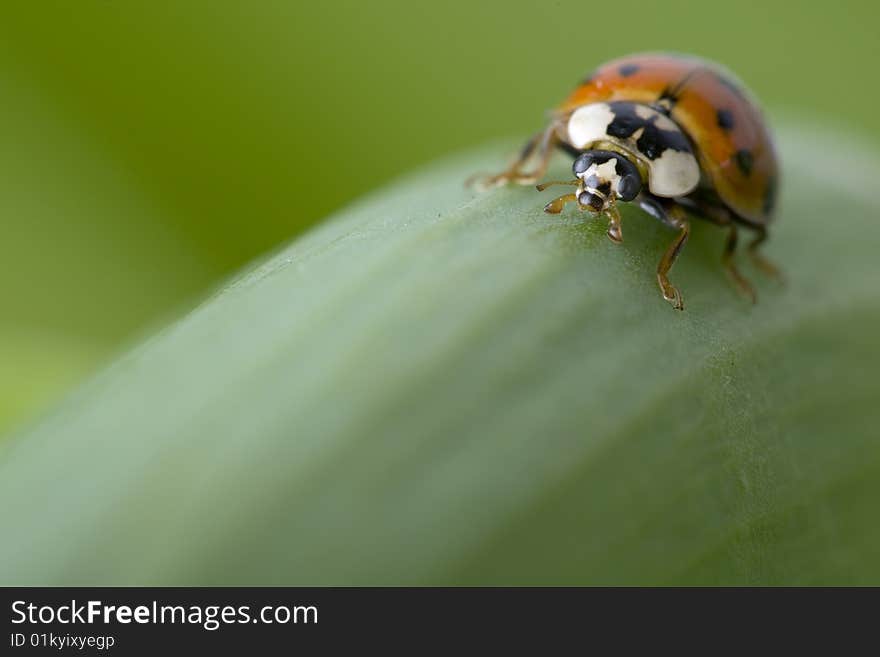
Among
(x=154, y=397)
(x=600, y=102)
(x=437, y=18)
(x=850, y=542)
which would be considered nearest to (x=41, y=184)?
(x=437, y=18)

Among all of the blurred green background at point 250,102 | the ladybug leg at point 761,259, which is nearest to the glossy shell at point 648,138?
the ladybug leg at point 761,259

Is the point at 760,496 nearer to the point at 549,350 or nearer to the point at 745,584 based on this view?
the point at 745,584

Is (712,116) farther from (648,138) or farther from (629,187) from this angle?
(629,187)

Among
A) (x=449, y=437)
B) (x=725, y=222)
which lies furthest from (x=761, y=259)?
(x=449, y=437)

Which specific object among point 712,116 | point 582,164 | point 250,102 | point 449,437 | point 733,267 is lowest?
point 449,437

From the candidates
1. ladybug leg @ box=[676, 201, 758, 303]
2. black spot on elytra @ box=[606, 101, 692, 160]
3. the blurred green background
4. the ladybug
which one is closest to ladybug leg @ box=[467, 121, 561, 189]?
the ladybug

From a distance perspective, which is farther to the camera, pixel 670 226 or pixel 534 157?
pixel 534 157

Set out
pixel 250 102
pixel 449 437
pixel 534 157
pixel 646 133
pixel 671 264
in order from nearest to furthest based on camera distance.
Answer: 1. pixel 449 437
2. pixel 671 264
3. pixel 646 133
4. pixel 534 157
5. pixel 250 102

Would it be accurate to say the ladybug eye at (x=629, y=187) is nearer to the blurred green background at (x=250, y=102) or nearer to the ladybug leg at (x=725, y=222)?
the ladybug leg at (x=725, y=222)
